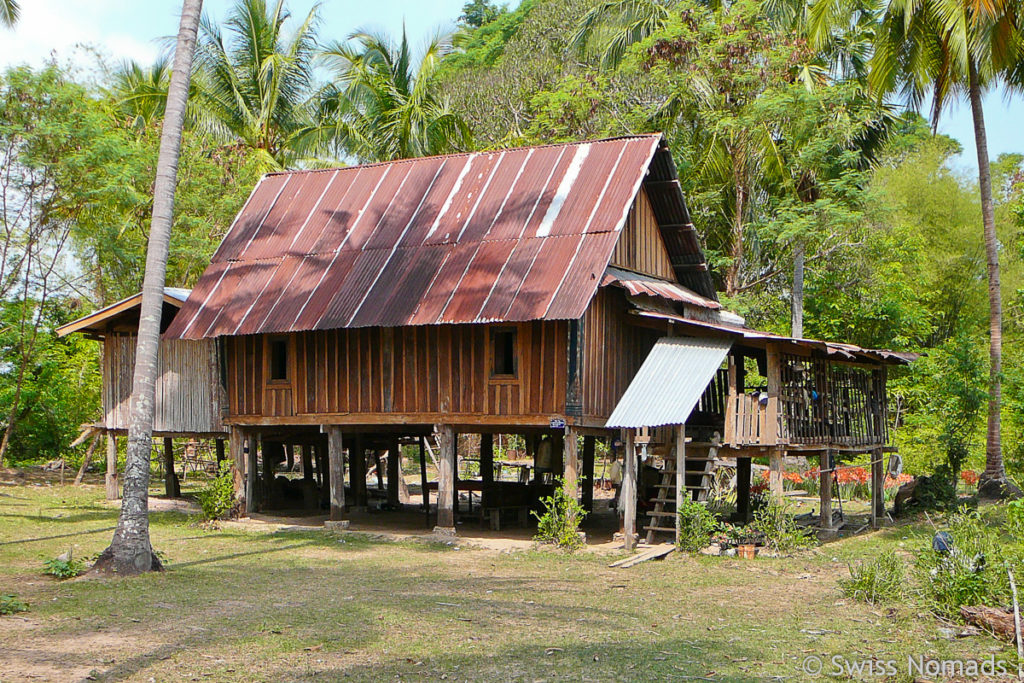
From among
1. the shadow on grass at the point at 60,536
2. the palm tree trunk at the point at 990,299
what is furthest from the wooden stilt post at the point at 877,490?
the shadow on grass at the point at 60,536

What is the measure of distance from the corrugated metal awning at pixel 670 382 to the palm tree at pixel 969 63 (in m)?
9.08

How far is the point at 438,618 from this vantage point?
1206cm

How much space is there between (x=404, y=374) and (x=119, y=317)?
8301mm

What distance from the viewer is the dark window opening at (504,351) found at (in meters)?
20.0

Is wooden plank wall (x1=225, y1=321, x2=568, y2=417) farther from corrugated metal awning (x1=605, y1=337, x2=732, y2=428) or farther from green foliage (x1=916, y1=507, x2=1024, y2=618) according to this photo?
green foliage (x1=916, y1=507, x2=1024, y2=618)

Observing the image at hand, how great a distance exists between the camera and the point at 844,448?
2128 centimetres

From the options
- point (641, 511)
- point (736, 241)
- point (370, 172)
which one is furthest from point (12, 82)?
point (736, 241)

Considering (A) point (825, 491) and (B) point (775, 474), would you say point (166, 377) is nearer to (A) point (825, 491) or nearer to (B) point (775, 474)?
(B) point (775, 474)

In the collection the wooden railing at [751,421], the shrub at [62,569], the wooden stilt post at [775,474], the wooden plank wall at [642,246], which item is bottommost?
the shrub at [62,569]

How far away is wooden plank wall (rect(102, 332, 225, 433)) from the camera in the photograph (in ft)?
79.0

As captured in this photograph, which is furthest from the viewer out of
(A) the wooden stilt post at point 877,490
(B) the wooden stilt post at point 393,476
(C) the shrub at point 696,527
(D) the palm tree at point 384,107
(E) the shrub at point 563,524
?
(D) the palm tree at point 384,107

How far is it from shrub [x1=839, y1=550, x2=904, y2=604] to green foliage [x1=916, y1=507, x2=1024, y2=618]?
1.04 ft

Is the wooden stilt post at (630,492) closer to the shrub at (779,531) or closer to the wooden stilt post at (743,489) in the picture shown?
the shrub at (779,531)

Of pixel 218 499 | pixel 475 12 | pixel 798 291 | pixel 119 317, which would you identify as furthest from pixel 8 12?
pixel 475 12
